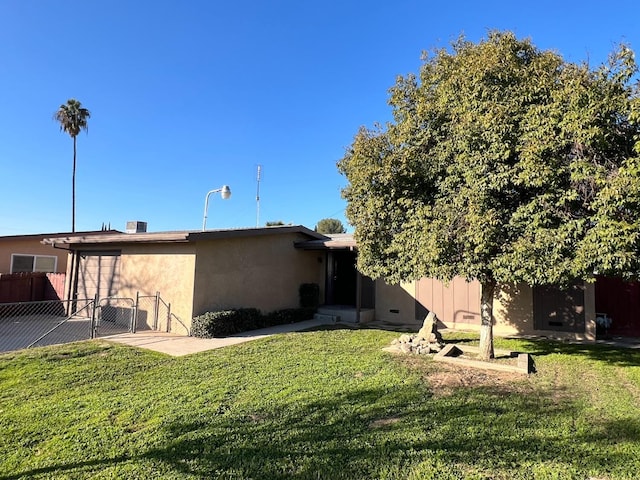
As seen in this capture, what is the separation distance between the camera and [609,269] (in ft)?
17.4

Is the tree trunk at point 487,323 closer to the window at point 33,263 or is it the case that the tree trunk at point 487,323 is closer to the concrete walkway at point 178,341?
the concrete walkway at point 178,341

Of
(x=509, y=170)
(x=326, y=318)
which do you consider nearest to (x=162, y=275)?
(x=326, y=318)

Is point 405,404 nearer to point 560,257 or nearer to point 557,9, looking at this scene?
point 560,257

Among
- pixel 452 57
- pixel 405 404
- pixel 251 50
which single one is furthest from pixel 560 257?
pixel 251 50

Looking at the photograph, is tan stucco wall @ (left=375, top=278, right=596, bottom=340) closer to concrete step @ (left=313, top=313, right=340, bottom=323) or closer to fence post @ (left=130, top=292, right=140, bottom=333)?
concrete step @ (left=313, top=313, right=340, bottom=323)

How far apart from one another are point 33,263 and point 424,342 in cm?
Result: 1792

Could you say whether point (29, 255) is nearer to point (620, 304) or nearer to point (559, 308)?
point (559, 308)

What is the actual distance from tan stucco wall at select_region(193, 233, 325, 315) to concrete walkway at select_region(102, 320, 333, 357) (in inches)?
40.9

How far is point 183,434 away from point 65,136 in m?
33.2

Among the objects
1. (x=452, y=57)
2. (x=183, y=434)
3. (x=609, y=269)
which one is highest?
(x=452, y=57)

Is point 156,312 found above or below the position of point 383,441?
above

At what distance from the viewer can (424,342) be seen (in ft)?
27.4

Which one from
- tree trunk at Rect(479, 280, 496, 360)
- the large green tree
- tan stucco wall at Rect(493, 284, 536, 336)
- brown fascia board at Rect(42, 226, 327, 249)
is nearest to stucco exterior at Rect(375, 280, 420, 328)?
tan stucco wall at Rect(493, 284, 536, 336)

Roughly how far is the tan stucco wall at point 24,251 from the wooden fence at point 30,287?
7.45ft
